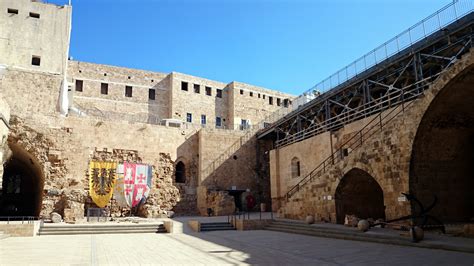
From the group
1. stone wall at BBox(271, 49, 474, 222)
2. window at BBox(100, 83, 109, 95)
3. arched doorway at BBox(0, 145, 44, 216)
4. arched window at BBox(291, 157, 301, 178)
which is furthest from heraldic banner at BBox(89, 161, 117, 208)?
window at BBox(100, 83, 109, 95)

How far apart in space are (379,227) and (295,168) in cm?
1006

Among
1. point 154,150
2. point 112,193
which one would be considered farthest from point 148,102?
point 112,193

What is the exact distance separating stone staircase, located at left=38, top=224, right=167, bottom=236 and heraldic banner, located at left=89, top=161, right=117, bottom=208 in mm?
6431

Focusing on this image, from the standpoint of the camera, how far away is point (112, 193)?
2281cm

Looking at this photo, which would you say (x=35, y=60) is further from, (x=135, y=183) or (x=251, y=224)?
(x=251, y=224)

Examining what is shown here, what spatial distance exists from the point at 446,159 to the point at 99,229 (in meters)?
14.0

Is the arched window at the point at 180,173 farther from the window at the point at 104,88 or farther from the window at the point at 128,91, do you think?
the window at the point at 104,88

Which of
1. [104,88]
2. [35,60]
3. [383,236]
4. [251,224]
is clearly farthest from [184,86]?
[383,236]

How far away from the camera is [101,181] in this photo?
22531 millimetres

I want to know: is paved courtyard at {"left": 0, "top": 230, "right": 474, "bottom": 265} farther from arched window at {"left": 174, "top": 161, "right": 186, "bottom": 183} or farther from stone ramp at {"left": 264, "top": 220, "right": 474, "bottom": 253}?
arched window at {"left": 174, "top": 161, "right": 186, "bottom": 183}

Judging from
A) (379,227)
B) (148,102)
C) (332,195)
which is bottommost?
(379,227)

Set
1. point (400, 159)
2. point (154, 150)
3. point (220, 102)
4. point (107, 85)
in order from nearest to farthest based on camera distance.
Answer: point (400, 159), point (154, 150), point (107, 85), point (220, 102)

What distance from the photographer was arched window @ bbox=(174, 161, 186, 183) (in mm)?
27328

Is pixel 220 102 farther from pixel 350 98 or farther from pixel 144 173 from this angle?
pixel 350 98
